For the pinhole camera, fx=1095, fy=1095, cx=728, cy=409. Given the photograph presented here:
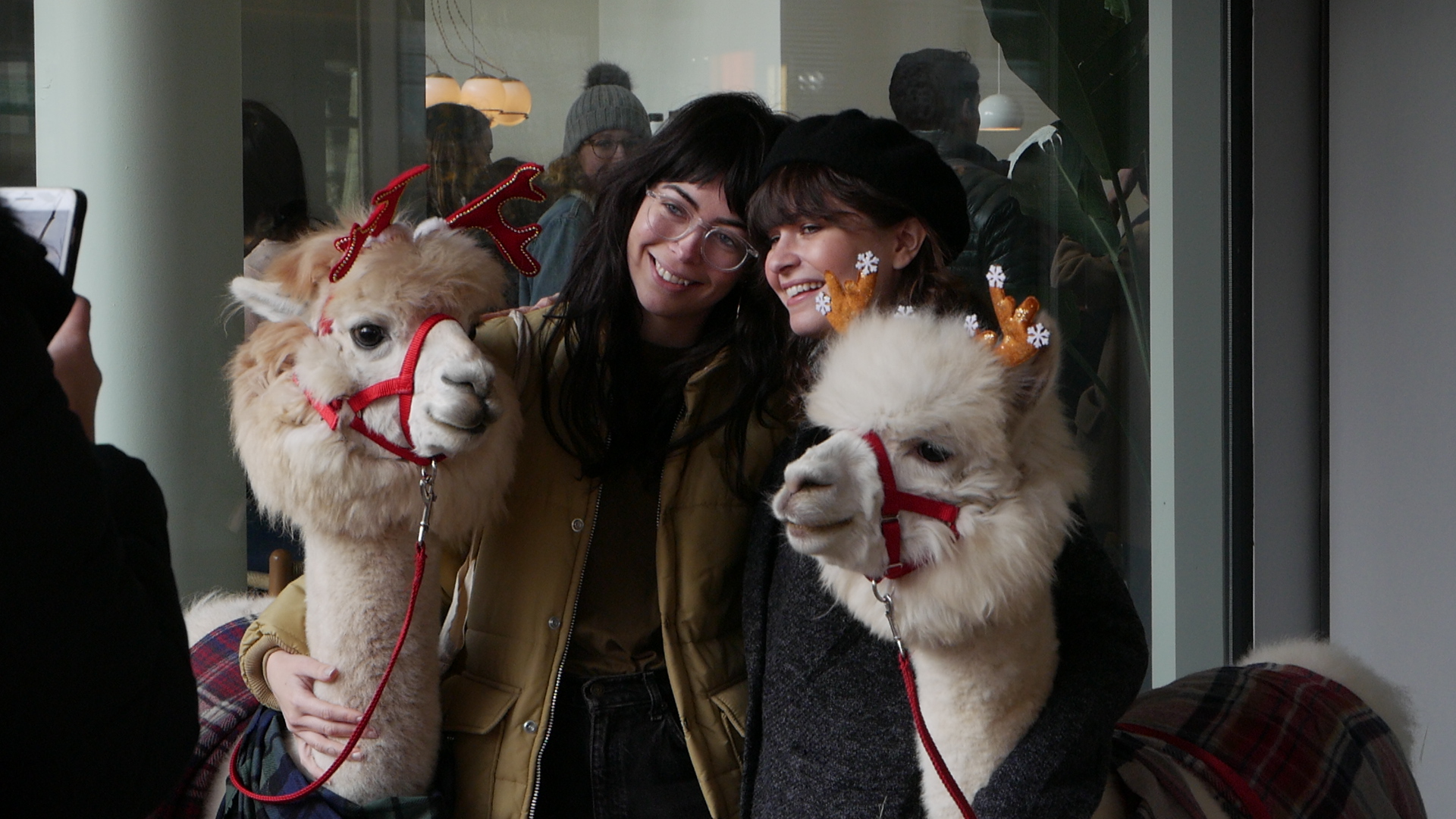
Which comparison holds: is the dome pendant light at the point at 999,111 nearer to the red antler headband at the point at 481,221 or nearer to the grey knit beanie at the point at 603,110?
the grey knit beanie at the point at 603,110

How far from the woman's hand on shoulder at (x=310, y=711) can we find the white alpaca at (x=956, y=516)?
61 cm

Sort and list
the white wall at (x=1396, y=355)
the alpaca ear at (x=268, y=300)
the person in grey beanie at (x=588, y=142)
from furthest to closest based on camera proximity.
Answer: the person in grey beanie at (x=588, y=142), the white wall at (x=1396, y=355), the alpaca ear at (x=268, y=300)

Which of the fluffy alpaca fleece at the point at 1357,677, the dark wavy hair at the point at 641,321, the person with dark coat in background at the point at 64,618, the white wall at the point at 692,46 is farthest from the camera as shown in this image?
the white wall at the point at 692,46

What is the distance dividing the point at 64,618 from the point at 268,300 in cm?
76

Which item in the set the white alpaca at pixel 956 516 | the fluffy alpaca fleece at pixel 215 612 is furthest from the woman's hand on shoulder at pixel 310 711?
the white alpaca at pixel 956 516

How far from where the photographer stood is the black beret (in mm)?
1402

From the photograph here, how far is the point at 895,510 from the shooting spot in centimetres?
114

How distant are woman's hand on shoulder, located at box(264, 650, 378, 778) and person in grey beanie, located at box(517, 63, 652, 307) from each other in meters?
1.46

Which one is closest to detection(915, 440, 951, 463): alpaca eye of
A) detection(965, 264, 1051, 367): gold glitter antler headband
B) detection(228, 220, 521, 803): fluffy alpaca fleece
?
detection(965, 264, 1051, 367): gold glitter antler headband

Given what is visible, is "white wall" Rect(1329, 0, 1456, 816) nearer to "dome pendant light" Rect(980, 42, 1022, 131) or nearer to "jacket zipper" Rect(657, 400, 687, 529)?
"dome pendant light" Rect(980, 42, 1022, 131)

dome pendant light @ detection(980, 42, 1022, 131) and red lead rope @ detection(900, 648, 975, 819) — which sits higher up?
dome pendant light @ detection(980, 42, 1022, 131)

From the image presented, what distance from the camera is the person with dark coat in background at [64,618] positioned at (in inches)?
26.7

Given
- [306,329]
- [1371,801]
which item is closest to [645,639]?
[306,329]

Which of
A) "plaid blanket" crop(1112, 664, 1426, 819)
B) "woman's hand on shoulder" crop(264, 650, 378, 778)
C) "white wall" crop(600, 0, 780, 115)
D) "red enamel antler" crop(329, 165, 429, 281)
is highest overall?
"white wall" crop(600, 0, 780, 115)
